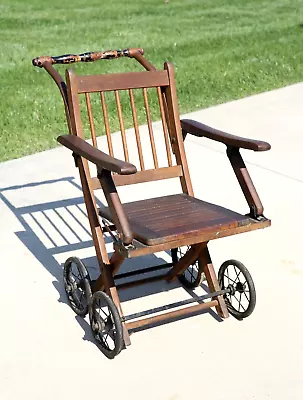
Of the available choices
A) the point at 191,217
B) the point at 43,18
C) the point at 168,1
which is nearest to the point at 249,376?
the point at 191,217

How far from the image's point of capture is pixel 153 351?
321cm

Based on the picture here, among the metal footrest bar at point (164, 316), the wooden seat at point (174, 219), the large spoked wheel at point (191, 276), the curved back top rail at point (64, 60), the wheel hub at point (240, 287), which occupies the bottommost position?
the large spoked wheel at point (191, 276)

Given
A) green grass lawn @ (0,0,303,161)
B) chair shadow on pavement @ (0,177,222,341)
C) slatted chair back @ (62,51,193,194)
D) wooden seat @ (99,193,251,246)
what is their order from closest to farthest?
wooden seat @ (99,193,251,246) → slatted chair back @ (62,51,193,194) → chair shadow on pavement @ (0,177,222,341) → green grass lawn @ (0,0,303,161)

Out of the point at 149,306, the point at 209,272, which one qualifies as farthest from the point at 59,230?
the point at 209,272

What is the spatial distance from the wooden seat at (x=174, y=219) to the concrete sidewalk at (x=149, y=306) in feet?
1.71

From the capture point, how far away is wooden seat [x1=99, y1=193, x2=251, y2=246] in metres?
2.99

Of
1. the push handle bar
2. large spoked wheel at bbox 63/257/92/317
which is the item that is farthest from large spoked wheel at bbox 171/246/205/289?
the push handle bar

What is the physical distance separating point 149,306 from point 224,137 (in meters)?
0.92

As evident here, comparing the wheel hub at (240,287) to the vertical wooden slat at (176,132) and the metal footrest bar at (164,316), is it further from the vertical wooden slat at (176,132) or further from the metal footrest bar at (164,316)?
the vertical wooden slat at (176,132)

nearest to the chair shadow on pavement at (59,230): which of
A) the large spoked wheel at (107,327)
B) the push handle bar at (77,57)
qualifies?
the large spoked wheel at (107,327)

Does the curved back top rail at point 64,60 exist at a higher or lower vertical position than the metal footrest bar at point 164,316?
higher

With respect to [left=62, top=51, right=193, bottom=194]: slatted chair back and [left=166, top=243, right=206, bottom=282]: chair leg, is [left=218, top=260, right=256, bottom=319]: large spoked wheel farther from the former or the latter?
[left=62, top=51, right=193, bottom=194]: slatted chair back

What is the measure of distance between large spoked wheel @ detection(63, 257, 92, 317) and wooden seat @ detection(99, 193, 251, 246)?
33 centimetres

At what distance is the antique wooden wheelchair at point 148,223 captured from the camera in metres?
3.01
